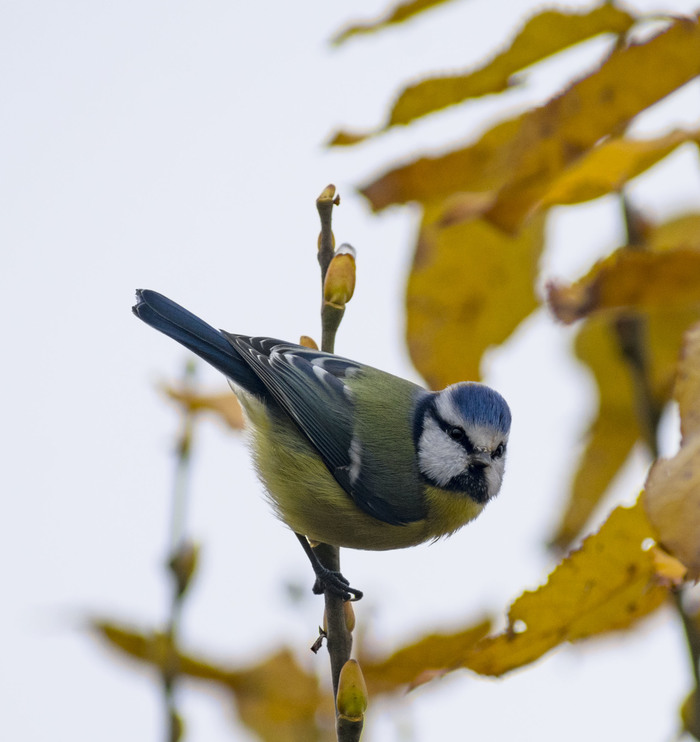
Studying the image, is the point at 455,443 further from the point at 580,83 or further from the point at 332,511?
the point at 580,83

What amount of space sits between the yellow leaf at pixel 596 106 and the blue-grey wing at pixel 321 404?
127cm

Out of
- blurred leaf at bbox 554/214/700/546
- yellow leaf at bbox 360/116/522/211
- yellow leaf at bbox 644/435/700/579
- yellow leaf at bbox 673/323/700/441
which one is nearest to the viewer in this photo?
yellow leaf at bbox 644/435/700/579

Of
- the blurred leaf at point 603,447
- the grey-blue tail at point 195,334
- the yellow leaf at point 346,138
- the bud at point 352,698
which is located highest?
the grey-blue tail at point 195,334

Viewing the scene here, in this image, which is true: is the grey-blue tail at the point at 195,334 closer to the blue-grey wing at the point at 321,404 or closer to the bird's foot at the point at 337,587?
the blue-grey wing at the point at 321,404

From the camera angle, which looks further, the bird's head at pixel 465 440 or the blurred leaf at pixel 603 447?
the bird's head at pixel 465 440

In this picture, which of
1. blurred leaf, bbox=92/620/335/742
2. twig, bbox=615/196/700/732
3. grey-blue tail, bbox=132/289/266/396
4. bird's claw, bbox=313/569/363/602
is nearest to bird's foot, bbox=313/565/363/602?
bird's claw, bbox=313/569/363/602

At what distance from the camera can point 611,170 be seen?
1444 mm

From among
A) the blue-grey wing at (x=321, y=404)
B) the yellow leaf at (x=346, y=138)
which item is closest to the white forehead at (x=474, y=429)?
the blue-grey wing at (x=321, y=404)

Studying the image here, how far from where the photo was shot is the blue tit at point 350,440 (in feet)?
8.18

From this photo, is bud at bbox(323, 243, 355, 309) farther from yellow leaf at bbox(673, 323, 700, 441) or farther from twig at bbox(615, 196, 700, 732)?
yellow leaf at bbox(673, 323, 700, 441)

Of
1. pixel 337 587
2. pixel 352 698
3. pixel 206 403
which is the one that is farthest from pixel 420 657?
pixel 206 403

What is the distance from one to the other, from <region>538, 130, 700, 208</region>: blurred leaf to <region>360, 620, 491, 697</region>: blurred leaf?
0.74 meters

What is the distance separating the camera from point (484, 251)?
1.64 meters

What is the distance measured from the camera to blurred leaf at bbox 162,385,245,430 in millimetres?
1792
